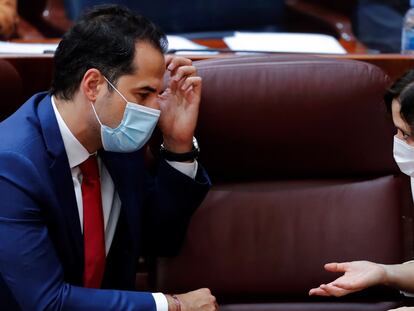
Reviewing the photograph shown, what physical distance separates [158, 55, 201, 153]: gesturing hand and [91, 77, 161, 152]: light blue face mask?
10 centimetres

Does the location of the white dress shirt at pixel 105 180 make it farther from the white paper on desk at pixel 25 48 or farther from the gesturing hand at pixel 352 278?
the white paper on desk at pixel 25 48

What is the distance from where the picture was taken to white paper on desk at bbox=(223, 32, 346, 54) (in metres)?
2.16

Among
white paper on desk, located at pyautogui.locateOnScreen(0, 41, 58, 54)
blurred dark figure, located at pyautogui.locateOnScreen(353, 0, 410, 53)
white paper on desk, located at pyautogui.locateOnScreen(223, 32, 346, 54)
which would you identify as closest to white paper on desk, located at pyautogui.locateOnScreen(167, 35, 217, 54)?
white paper on desk, located at pyautogui.locateOnScreen(223, 32, 346, 54)

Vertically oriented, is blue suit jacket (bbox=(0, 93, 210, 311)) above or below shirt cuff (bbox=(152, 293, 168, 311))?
above

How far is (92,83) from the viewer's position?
1467 mm

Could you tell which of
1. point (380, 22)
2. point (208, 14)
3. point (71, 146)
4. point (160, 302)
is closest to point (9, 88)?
point (71, 146)

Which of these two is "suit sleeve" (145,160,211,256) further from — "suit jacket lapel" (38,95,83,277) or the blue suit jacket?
"suit jacket lapel" (38,95,83,277)

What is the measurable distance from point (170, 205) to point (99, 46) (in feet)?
1.20

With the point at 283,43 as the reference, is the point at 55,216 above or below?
below

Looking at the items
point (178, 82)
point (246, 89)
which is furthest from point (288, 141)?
point (178, 82)

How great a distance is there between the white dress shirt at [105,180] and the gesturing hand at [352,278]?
0.29 m

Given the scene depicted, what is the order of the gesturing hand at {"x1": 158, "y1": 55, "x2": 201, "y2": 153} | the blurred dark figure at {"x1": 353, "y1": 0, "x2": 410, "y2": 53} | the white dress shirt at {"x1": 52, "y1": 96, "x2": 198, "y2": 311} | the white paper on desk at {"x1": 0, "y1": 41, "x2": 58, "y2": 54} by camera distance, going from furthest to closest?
the blurred dark figure at {"x1": 353, "y1": 0, "x2": 410, "y2": 53} < the white paper on desk at {"x1": 0, "y1": 41, "x2": 58, "y2": 54} < the gesturing hand at {"x1": 158, "y1": 55, "x2": 201, "y2": 153} < the white dress shirt at {"x1": 52, "y1": 96, "x2": 198, "y2": 311}

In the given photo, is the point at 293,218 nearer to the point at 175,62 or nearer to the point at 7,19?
the point at 175,62

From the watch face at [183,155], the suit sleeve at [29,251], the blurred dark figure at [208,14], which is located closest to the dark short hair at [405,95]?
the watch face at [183,155]
